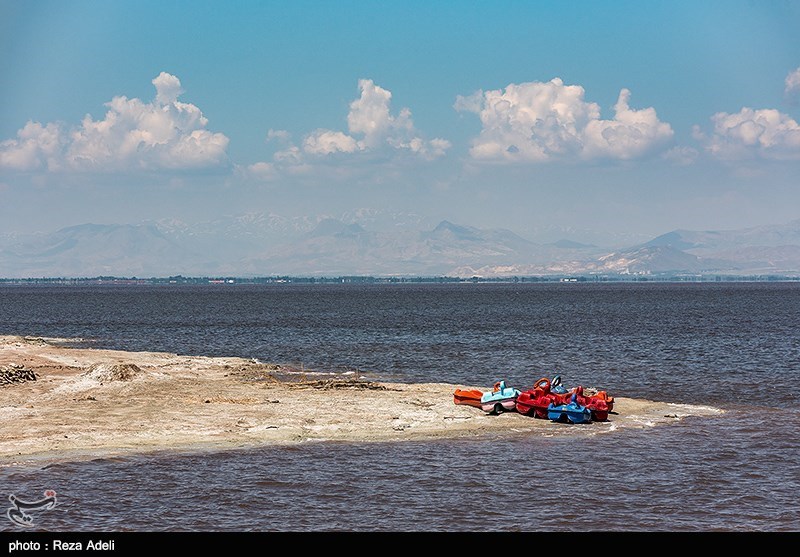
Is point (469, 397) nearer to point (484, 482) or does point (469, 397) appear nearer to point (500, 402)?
point (500, 402)

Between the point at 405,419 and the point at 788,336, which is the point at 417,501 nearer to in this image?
the point at 405,419

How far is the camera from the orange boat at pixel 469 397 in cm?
3794

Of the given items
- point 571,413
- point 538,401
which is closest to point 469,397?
point 538,401

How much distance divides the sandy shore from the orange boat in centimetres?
43

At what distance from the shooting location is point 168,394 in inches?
1597

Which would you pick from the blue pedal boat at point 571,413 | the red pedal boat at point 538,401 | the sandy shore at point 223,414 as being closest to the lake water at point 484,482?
the sandy shore at point 223,414

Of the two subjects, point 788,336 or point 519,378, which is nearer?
point 519,378

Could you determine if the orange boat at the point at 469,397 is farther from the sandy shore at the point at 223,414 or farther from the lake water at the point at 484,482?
the lake water at the point at 484,482

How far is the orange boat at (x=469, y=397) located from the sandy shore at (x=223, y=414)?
430 millimetres

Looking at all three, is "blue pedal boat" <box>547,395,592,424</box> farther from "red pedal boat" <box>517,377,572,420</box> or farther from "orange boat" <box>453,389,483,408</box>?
"orange boat" <box>453,389,483,408</box>

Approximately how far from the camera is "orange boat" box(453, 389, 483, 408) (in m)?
37.9

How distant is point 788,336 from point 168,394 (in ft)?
223

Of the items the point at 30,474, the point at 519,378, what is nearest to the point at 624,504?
the point at 30,474
